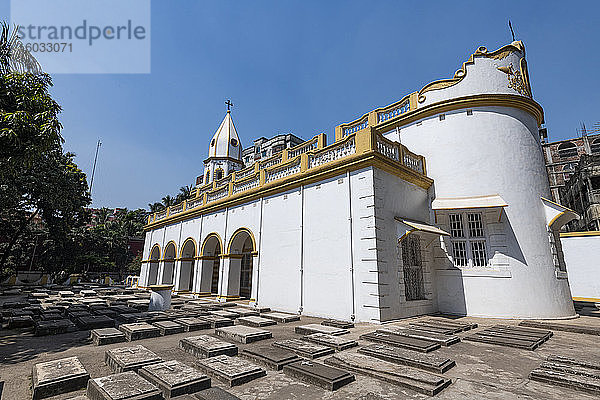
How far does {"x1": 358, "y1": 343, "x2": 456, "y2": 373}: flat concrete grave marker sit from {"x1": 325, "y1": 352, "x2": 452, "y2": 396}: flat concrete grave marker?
11 cm

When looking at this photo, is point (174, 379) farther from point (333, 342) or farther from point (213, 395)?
point (333, 342)

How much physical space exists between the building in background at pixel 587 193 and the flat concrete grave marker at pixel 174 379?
30.1 metres

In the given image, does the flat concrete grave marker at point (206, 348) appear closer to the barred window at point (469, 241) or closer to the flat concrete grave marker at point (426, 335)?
the flat concrete grave marker at point (426, 335)

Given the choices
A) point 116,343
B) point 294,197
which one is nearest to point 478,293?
point 294,197

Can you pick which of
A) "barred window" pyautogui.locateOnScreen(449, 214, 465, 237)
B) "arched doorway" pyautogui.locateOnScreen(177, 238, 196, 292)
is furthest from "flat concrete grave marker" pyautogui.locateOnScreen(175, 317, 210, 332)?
"arched doorway" pyautogui.locateOnScreen(177, 238, 196, 292)

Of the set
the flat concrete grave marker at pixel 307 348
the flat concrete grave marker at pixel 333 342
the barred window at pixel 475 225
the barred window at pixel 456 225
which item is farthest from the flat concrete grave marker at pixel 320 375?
the barred window at pixel 475 225

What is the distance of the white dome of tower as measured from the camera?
1011 inches

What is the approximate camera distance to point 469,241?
10.5 meters

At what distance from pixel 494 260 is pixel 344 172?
598 cm

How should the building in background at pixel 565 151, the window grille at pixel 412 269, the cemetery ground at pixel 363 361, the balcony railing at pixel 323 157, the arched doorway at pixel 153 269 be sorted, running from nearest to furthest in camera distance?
the cemetery ground at pixel 363 361, the balcony railing at pixel 323 157, the window grille at pixel 412 269, the arched doorway at pixel 153 269, the building in background at pixel 565 151

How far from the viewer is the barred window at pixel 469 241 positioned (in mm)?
10383

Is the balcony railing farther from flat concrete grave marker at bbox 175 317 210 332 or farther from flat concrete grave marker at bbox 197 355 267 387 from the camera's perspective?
flat concrete grave marker at bbox 197 355 267 387

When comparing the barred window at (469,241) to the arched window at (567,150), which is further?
the arched window at (567,150)

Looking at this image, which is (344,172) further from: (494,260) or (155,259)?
(155,259)
